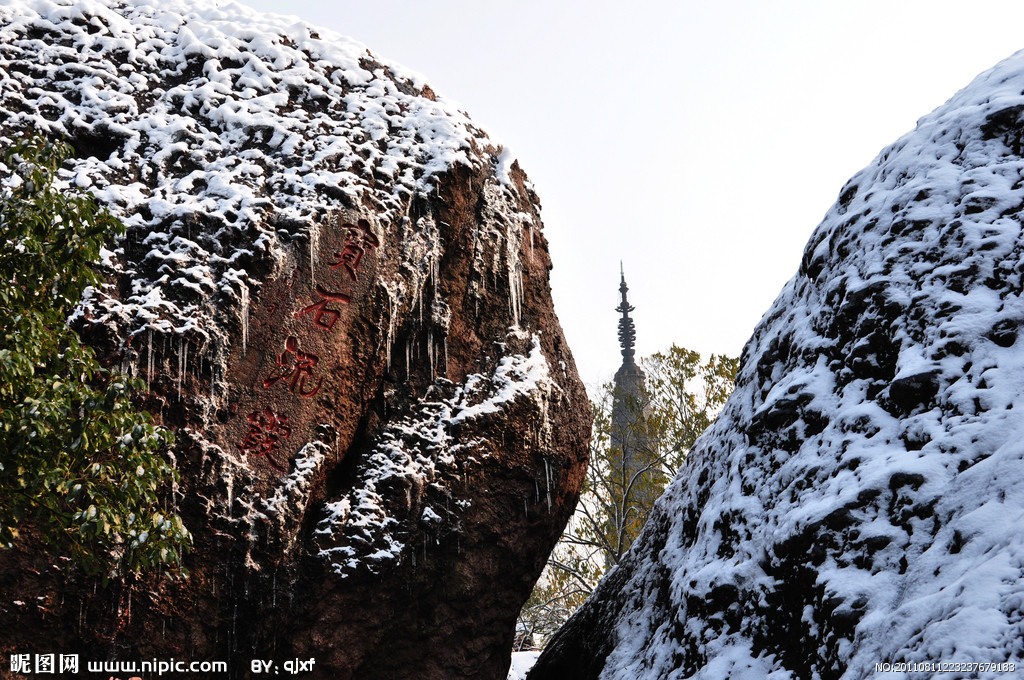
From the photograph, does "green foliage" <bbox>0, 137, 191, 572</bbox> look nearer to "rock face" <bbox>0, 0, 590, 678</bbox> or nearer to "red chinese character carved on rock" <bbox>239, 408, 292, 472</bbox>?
"rock face" <bbox>0, 0, 590, 678</bbox>

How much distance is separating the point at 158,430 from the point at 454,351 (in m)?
2.38

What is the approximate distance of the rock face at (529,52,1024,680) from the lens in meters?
2.34

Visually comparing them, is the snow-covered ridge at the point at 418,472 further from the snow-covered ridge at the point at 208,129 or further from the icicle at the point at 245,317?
the snow-covered ridge at the point at 208,129

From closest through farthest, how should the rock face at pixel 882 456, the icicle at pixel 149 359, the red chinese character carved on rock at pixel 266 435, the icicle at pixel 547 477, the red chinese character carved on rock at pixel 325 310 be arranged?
the rock face at pixel 882 456
the icicle at pixel 149 359
the red chinese character carved on rock at pixel 266 435
the red chinese character carved on rock at pixel 325 310
the icicle at pixel 547 477

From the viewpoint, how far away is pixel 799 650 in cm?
280

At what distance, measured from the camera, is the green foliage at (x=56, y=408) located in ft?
11.5

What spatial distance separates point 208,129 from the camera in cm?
565

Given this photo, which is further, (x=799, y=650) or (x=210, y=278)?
(x=210, y=278)

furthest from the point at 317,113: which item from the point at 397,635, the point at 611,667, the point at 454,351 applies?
the point at 611,667

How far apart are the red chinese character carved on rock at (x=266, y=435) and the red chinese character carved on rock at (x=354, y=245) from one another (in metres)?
1.12

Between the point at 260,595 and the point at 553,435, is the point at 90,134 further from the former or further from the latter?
the point at 553,435

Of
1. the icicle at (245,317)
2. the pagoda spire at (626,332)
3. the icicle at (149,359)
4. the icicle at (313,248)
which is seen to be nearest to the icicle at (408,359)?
the icicle at (313,248)

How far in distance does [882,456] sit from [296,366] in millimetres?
3698

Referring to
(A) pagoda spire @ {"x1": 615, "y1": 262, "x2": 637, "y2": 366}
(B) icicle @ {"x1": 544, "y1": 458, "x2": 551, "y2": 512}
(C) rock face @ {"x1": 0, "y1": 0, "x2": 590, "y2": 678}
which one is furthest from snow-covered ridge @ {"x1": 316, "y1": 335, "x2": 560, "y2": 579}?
(A) pagoda spire @ {"x1": 615, "y1": 262, "x2": 637, "y2": 366}
